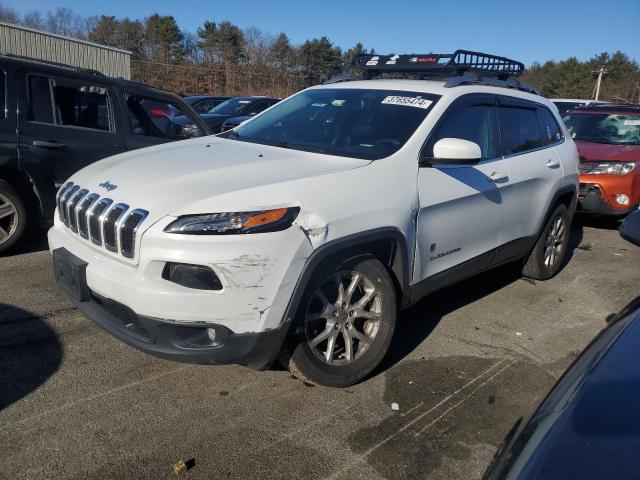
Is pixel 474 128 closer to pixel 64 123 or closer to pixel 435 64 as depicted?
pixel 435 64

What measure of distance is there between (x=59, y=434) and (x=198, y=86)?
35.3 meters

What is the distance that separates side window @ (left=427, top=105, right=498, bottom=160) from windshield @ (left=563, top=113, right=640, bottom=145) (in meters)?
5.34

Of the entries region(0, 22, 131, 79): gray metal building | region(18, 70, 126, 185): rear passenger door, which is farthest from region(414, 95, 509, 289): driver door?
region(0, 22, 131, 79): gray metal building

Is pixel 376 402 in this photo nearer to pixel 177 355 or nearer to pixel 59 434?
pixel 177 355

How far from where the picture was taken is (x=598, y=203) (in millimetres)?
7867

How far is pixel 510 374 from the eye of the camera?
3.65m

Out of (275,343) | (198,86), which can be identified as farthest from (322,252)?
(198,86)

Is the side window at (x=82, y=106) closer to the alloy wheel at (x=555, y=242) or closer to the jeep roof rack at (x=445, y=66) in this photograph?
the jeep roof rack at (x=445, y=66)

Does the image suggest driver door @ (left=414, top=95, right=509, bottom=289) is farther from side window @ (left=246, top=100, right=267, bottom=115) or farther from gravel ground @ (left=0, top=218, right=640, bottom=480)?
side window @ (left=246, top=100, right=267, bottom=115)

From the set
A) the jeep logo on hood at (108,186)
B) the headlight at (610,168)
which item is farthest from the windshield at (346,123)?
the headlight at (610,168)

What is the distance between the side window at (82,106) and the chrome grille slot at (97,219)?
2914mm

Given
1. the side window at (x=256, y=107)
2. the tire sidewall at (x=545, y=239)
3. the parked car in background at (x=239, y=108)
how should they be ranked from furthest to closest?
the side window at (x=256, y=107) < the parked car in background at (x=239, y=108) < the tire sidewall at (x=545, y=239)

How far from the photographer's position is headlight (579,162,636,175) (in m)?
7.83

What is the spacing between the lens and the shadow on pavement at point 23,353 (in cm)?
312
